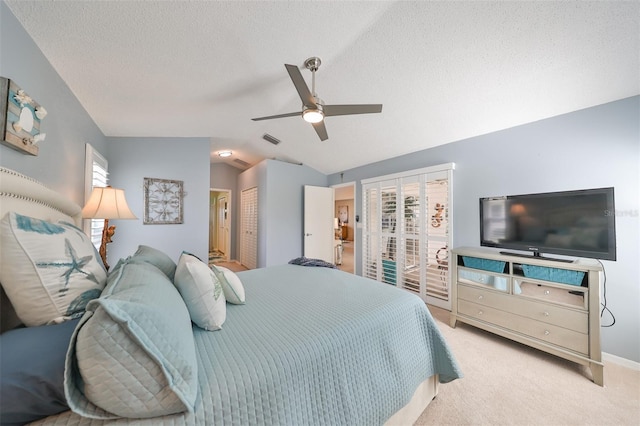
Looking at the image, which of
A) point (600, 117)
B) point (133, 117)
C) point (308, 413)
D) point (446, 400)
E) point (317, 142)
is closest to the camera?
point (308, 413)

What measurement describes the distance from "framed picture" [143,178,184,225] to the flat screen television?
4108mm

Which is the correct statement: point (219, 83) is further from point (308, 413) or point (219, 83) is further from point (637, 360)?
point (637, 360)

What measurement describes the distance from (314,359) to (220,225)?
723cm

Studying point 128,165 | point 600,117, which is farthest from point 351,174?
point 128,165

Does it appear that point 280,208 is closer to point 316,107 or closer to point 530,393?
point 316,107

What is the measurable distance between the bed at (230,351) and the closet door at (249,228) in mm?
3328

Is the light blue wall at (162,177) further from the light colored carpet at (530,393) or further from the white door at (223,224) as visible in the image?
the light colored carpet at (530,393)

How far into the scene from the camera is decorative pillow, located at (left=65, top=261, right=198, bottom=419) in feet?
2.01

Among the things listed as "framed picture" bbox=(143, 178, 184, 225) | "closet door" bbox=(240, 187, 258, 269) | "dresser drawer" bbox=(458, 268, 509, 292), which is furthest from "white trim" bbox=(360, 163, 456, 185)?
"framed picture" bbox=(143, 178, 184, 225)

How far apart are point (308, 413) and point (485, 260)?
2293 mm

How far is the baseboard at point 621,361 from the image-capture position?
1.89 m

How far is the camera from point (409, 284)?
3.53m

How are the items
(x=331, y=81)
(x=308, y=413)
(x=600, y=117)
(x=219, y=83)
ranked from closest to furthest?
(x=308, y=413) → (x=600, y=117) → (x=219, y=83) → (x=331, y=81)

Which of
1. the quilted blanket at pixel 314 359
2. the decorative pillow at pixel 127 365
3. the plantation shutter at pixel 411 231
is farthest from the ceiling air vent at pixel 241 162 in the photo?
the decorative pillow at pixel 127 365
